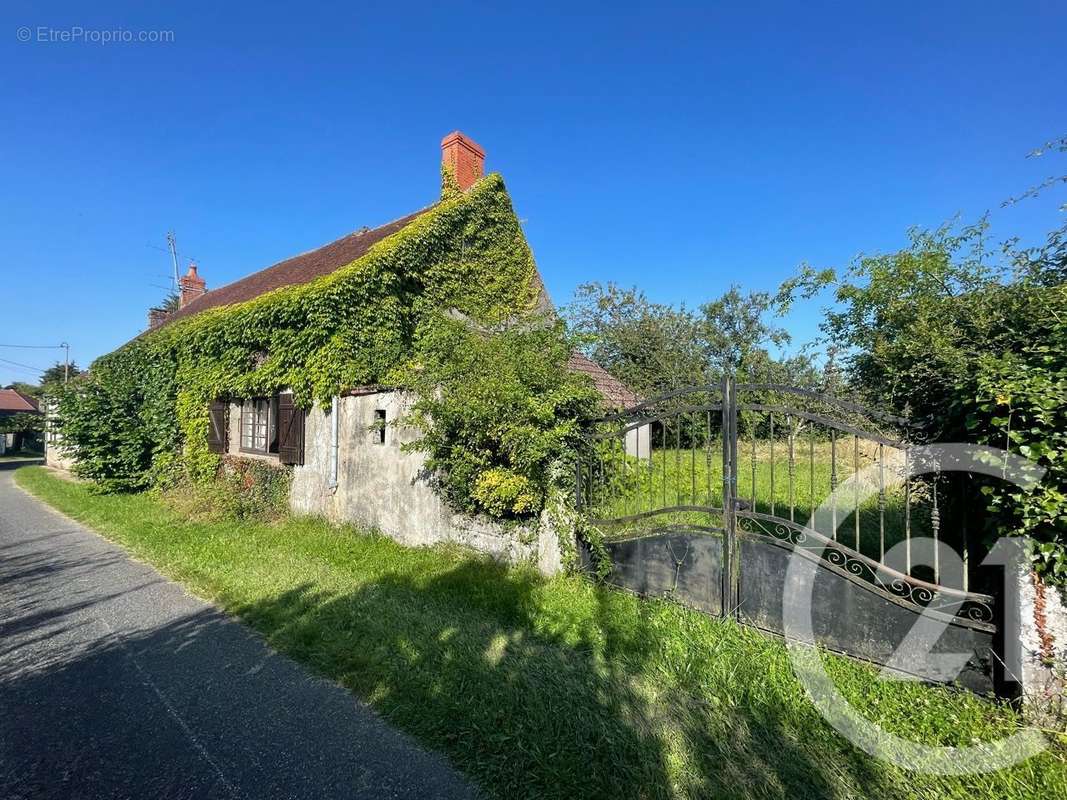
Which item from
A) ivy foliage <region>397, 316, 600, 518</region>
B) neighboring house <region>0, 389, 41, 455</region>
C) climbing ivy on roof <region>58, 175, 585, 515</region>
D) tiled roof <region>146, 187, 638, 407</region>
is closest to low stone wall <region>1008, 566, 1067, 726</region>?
ivy foliage <region>397, 316, 600, 518</region>

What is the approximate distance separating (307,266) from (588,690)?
1379 cm

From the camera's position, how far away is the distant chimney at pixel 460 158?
38.7 ft

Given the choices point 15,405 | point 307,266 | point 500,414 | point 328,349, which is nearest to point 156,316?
point 307,266

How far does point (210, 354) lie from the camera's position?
10.7m

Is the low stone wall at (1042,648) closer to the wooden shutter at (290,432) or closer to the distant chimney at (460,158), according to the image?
the wooden shutter at (290,432)

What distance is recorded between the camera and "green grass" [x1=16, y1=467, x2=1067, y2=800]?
7.91 feet

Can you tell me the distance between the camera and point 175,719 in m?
3.02

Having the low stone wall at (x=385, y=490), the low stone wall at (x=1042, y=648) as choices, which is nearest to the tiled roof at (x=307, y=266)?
Result: the low stone wall at (x=385, y=490)

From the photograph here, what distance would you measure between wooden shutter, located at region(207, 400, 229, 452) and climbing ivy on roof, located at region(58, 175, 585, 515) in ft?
0.68

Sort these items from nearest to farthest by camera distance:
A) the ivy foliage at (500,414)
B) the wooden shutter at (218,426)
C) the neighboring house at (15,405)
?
the ivy foliage at (500,414) → the wooden shutter at (218,426) → the neighboring house at (15,405)

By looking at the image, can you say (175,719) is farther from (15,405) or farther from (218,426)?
(15,405)

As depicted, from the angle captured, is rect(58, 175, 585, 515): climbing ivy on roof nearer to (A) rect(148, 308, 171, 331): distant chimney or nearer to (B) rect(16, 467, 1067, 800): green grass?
(B) rect(16, 467, 1067, 800): green grass

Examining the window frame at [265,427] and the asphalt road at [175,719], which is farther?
the window frame at [265,427]

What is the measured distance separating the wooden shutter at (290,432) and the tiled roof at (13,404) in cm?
5155
